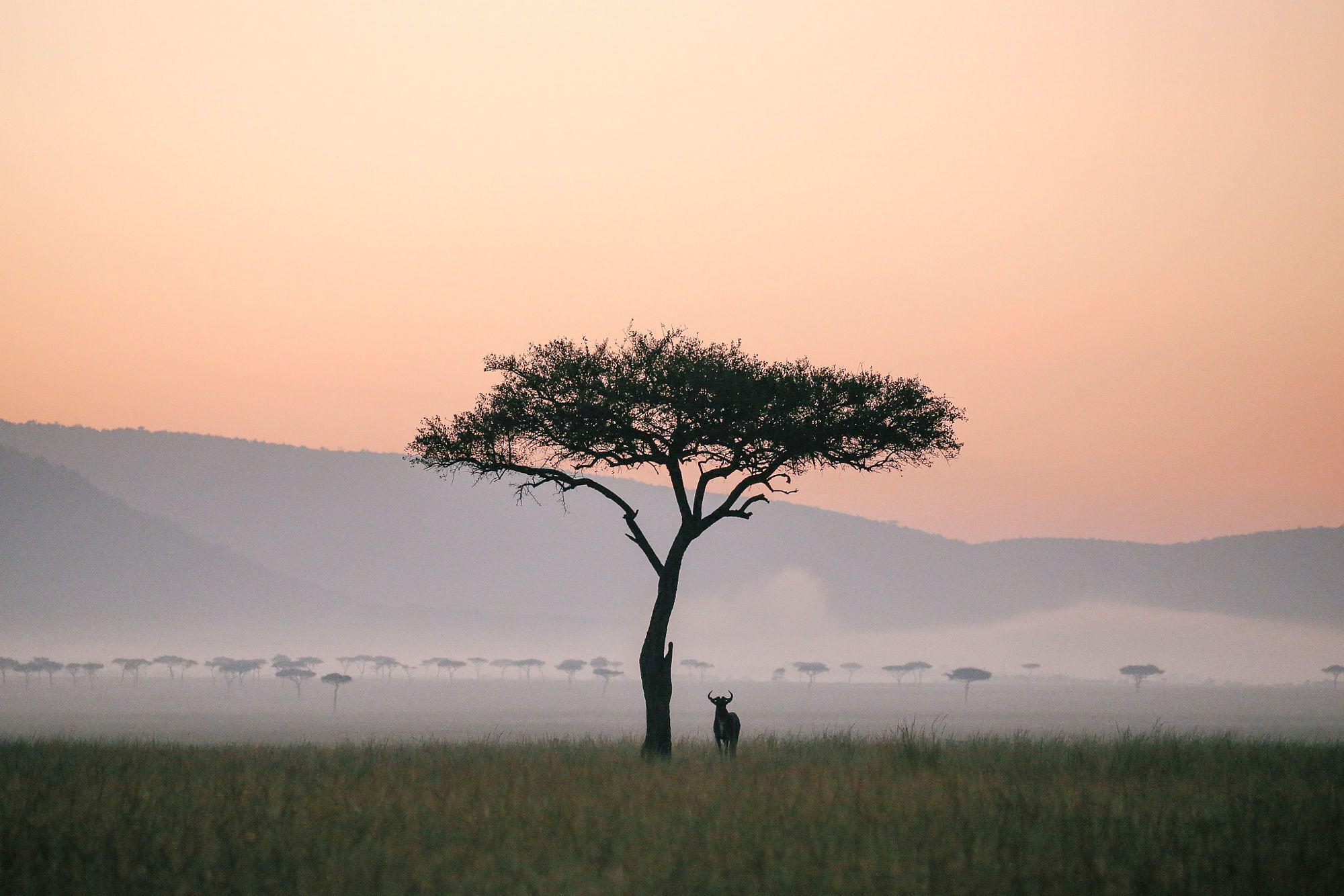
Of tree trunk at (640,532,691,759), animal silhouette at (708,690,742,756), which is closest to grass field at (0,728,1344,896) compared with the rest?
animal silhouette at (708,690,742,756)

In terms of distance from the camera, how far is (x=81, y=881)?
1236 cm

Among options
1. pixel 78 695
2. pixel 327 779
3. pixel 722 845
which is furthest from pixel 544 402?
pixel 78 695

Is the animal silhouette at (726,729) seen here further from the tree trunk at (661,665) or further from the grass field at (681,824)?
the tree trunk at (661,665)

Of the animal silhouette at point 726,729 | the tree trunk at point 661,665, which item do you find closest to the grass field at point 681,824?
the animal silhouette at point 726,729

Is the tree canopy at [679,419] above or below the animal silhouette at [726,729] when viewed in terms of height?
above

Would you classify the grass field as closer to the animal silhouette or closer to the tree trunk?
the animal silhouette

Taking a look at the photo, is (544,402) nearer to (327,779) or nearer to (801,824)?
(327,779)

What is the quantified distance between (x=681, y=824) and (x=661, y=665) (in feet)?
35.3

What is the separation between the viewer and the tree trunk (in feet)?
84.8

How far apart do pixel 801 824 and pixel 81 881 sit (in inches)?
345

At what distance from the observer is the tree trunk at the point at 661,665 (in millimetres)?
25844

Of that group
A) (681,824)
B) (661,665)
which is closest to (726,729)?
(661,665)

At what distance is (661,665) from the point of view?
26438 mm

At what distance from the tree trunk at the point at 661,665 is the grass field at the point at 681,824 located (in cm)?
156
